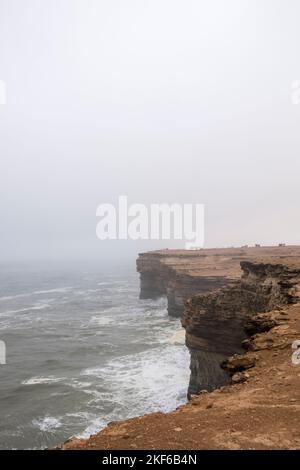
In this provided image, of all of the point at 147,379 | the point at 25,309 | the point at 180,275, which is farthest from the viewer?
the point at 25,309

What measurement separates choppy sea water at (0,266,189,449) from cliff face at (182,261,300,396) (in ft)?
9.36

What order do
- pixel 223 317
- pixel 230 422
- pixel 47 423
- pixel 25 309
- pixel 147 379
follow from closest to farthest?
pixel 230 422, pixel 223 317, pixel 47 423, pixel 147 379, pixel 25 309

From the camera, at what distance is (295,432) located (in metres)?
6.12

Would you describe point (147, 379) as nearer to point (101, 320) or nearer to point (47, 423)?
point (47, 423)

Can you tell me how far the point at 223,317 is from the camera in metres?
21.0

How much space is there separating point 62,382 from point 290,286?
18.5m

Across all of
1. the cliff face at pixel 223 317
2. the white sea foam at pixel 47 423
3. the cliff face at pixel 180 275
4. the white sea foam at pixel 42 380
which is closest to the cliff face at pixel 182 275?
the cliff face at pixel 180 275

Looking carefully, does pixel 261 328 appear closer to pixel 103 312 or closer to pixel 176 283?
pixel 176 283

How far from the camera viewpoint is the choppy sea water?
21.2 meters

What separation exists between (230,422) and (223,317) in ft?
48.3

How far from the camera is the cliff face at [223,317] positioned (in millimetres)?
19734

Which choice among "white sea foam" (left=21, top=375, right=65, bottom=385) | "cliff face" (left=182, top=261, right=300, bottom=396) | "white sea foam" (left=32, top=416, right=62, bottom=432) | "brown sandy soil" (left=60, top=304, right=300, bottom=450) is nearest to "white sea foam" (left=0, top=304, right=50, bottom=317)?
"white sea foam" (left=21, top=375, right=65, bottom=385)

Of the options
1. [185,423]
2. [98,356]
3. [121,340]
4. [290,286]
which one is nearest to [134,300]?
[121,340]

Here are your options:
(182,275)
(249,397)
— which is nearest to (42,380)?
(182,275)
